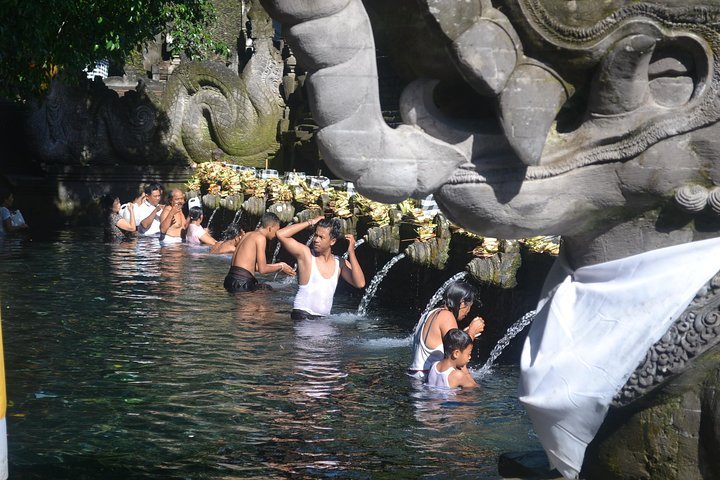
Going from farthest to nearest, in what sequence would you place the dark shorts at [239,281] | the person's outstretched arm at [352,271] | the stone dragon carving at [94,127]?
1. the stone dragon carving at [94,127]
2. the dark shorts at [239,281]
3. the person's outstretched arm at [352,271]

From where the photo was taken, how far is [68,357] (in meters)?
9.37

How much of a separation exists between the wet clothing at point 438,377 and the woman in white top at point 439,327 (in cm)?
11

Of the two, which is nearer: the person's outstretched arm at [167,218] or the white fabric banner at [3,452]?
the white fabric banner at [3,452]

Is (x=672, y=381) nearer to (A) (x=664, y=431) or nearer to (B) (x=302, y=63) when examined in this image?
(A) (x=664, y=431)

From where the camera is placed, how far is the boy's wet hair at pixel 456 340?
27.4 ft

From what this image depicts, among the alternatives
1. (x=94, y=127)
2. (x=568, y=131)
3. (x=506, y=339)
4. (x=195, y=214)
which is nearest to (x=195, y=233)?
(x=195, y=214)

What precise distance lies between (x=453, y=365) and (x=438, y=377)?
14cm

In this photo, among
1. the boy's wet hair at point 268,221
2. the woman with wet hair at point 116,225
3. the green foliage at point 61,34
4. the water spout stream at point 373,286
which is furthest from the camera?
the woman with wet hair at point 116,225

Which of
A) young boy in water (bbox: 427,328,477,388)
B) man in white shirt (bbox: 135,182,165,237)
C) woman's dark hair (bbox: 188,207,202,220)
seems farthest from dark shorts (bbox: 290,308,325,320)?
man in white shirt (bbox: 135,182,165,237)

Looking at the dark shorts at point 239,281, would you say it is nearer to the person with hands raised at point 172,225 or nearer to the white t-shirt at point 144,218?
the person with hands raised at point 172,225

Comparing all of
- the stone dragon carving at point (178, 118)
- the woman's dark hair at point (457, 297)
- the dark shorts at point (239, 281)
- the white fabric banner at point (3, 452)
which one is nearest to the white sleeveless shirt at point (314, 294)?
the dark shorts at point (239, 281)

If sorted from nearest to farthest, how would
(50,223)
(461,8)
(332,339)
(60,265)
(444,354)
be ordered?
(461,8) → (444,354) → (332,339) → (60,265) → (50,223)

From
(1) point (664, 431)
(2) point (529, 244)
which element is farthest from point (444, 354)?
(1) point (664, 431)

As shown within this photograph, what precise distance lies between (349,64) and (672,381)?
1461mm
